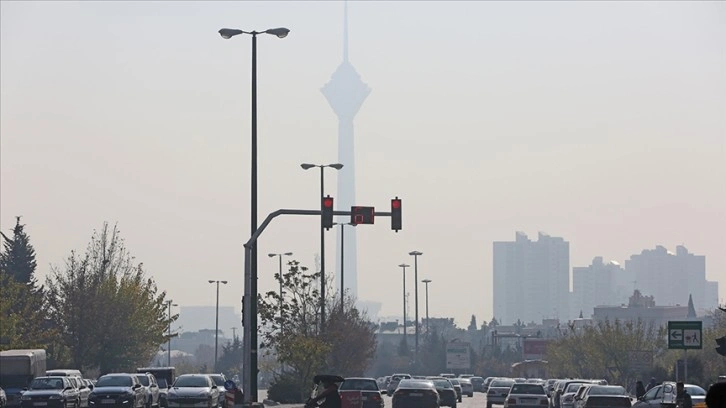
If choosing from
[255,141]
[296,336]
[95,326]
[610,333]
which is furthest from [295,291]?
[610,333]

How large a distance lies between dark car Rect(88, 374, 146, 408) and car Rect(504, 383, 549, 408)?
42.7 ft

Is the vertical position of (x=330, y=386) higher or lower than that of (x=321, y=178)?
lower

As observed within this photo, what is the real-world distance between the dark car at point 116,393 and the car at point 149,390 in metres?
1.83

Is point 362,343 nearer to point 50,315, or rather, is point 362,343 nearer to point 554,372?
point 50,315

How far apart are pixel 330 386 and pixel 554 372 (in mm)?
93121

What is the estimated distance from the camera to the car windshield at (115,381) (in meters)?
48.8

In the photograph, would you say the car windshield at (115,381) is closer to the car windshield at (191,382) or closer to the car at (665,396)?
the car windshield at (191,382)

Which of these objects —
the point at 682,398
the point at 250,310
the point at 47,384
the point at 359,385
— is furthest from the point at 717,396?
the point at 47,384

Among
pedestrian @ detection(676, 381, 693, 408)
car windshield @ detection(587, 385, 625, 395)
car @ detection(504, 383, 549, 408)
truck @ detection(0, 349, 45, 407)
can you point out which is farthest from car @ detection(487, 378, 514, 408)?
pedestrian @ detection(676, 381, 693, 408)

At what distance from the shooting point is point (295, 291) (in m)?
67.3

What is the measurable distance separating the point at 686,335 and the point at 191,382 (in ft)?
60.6

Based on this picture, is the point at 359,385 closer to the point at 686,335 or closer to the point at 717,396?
the point at 686,335

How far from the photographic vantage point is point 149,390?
171 feet

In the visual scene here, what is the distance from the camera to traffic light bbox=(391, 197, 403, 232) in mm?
37938
